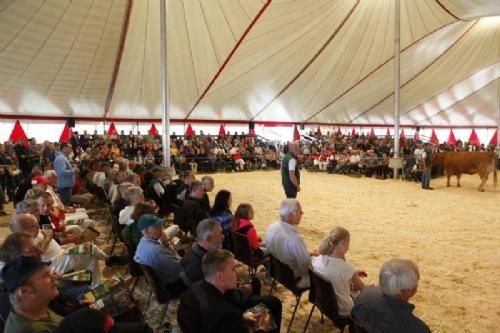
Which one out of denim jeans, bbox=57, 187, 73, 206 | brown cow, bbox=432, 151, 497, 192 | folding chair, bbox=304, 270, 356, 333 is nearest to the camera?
folding chair, bbox=304, 270, 356, 333

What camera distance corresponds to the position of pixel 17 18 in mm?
10398

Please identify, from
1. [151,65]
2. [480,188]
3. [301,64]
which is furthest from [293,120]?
[480,188]

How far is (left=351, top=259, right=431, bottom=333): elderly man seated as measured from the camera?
206cm

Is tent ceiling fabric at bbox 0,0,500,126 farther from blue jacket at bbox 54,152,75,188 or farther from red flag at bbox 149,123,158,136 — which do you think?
blue jacket at bbox 54,152,75,188

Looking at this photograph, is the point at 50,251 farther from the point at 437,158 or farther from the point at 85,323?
the point at 437,158

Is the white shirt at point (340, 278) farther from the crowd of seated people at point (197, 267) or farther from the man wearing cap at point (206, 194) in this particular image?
the man wearing cap at point (206, 194)

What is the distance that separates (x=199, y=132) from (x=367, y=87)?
9368 millimetres

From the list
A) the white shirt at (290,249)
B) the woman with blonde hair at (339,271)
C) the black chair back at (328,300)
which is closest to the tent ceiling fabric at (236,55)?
the white shirt at (290,249)

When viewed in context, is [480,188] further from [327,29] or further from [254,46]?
[254,46]

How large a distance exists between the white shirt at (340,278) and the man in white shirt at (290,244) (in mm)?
370

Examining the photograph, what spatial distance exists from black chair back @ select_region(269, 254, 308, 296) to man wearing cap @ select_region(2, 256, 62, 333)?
182cm

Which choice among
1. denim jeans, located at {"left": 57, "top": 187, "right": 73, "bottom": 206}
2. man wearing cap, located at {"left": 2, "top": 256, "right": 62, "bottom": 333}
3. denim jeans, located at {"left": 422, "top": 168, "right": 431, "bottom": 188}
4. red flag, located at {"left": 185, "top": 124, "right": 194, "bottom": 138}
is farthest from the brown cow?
red flag, located at {"left": 185, "top": 124, "right": 194, "bottom": 138}

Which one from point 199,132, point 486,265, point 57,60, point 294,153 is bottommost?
point 486,265

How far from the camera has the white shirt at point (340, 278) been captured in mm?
2717
